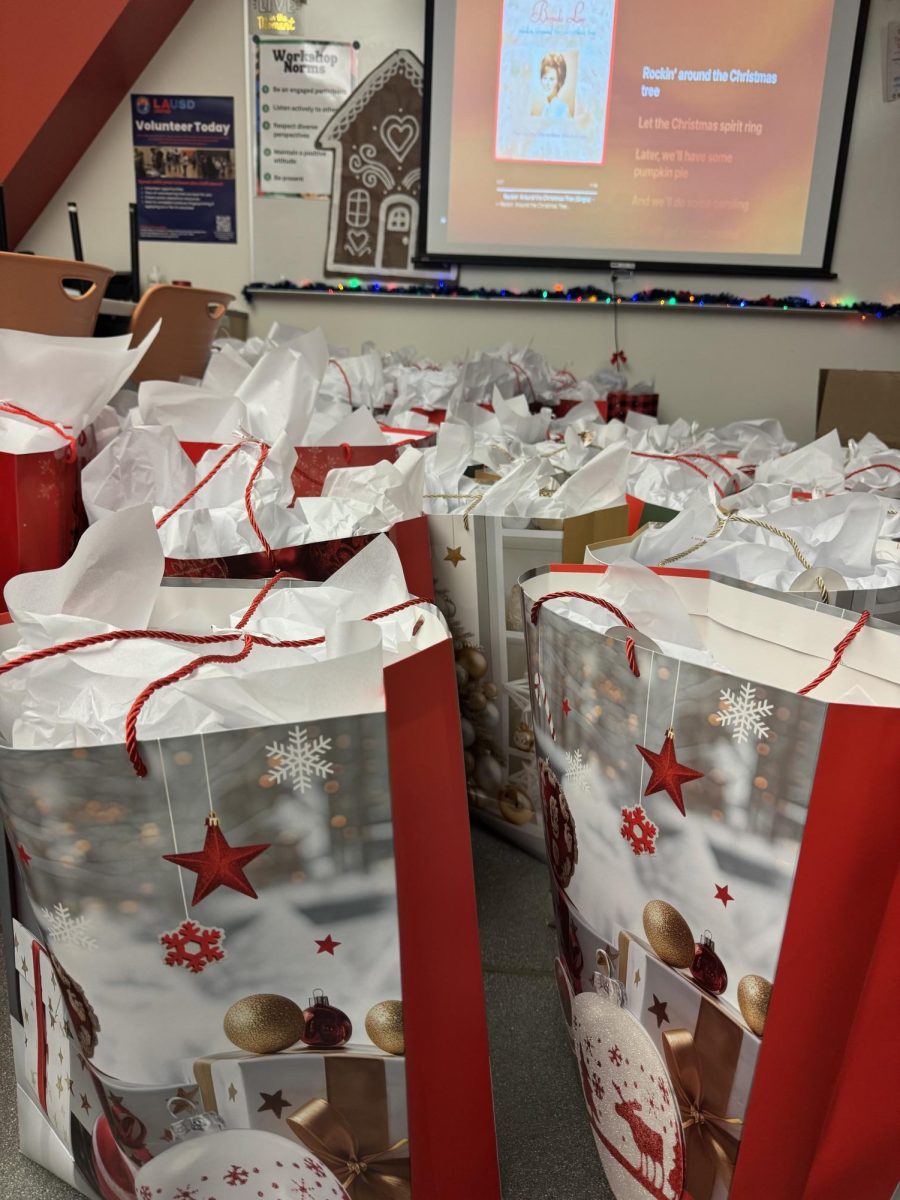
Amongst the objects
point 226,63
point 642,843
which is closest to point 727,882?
point 642,843

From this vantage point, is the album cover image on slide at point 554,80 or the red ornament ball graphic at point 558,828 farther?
the album cover image on slide at point 554,80

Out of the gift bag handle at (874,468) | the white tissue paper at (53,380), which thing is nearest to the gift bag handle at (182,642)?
the white tissue paper at (53,380)

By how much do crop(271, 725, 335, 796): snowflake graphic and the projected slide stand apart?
3506mm

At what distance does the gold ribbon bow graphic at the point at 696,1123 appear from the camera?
19.9 inches

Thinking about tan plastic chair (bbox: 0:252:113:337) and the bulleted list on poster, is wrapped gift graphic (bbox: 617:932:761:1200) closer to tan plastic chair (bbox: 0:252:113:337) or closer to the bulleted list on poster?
tan plastic chair (bbox: 0:252:113:337)

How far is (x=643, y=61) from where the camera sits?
3.34 meters

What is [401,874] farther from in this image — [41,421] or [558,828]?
[41,421]

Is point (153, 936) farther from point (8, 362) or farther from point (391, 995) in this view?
point (8, 362)

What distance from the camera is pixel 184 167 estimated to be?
368cm

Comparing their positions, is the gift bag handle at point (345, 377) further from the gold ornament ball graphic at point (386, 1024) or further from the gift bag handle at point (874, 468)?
the gold ornament ball graphic at point (386, 1024)

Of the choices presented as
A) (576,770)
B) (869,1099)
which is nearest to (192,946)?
(576,770)

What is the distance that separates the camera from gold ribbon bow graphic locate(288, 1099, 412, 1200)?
18.8 inches

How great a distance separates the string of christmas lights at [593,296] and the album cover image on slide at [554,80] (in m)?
0.51

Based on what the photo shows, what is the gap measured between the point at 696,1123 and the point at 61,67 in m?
3.97
